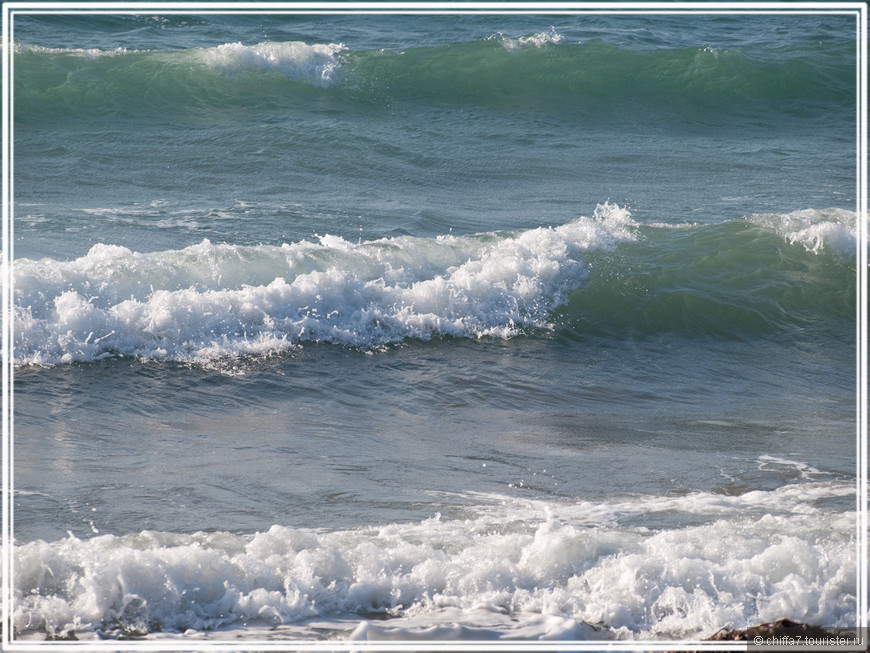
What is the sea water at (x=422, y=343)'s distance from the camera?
3355 mm

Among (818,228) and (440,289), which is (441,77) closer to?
(818,228)

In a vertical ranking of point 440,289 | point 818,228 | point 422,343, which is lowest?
point 422,343

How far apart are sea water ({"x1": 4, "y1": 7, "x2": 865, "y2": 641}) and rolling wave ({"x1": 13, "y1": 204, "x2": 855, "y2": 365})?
0.03 metres

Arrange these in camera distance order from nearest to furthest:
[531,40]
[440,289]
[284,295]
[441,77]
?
[284,295], [440,289], [441,77], [531,40]

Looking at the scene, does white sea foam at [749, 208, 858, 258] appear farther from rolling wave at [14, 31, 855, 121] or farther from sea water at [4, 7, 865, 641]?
rolling wave at [14, 31, 855, 121]

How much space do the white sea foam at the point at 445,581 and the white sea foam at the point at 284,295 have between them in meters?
3.03

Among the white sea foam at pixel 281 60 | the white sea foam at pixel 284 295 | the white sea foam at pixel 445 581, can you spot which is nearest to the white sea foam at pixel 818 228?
the white sea foam at pixel 284 295

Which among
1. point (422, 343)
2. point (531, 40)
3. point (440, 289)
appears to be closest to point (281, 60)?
point (531, 40)

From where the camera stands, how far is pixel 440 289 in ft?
24.4

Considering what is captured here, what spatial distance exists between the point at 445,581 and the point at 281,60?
12.8 meters

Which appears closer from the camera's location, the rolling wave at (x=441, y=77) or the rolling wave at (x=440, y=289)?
the rolling wave at (x=440, y=289)

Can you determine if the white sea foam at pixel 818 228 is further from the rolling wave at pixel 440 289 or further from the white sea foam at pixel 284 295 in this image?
the white sea foam at pixel 284 295

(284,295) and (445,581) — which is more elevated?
(284,295)

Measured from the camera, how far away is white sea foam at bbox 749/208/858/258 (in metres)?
8.89
